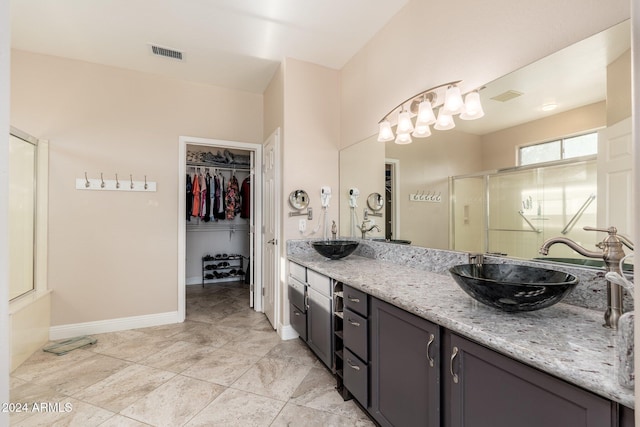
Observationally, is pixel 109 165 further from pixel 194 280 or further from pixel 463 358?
pixel 463 358

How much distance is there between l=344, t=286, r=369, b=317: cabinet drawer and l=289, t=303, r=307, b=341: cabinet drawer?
78cm

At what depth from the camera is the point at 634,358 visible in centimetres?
63

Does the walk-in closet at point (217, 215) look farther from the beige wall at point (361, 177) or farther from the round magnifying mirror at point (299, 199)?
the beige wall at point (361, 177)

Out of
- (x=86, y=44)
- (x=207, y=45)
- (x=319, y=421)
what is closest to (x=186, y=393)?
(x=319, y=421)

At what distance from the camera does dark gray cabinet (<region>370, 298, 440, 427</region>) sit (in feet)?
3.87

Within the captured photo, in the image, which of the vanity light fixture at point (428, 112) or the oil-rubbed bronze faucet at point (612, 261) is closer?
the oil-rubbed bronze faucet at point (612, 261)

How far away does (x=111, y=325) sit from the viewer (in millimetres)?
3113

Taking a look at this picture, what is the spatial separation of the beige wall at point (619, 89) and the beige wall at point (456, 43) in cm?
17

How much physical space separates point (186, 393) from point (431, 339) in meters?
1.78

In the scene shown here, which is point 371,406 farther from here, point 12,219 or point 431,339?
point 12,219

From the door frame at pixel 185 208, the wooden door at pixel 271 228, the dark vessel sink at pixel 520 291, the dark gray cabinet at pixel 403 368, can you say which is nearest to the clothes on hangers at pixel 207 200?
the door frame at pixel 185 208

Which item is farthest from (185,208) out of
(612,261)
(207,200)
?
(612,261)

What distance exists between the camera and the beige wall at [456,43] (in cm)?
129

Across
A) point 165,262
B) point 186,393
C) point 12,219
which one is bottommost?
point 186,393
